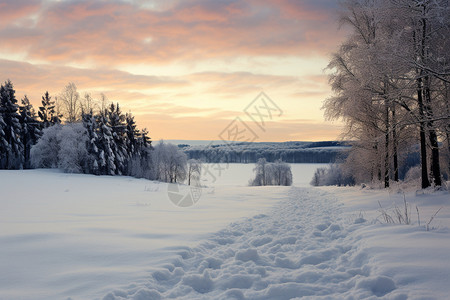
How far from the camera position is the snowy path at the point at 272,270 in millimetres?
3240

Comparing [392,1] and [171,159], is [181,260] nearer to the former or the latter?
[392,1]

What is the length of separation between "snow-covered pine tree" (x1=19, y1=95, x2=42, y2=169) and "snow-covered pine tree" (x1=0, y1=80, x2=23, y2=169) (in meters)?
2.22

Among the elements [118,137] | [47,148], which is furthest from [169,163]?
[47,148]

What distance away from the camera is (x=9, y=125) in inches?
1612

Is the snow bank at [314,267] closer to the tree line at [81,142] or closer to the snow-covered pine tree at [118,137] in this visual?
the tree line at [81,142]

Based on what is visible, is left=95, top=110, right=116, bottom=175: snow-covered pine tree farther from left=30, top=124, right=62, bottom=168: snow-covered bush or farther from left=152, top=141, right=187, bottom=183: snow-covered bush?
left=152, top=141, right=187, bottom=183: snow-covered bush

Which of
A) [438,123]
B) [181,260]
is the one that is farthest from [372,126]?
[181,260]

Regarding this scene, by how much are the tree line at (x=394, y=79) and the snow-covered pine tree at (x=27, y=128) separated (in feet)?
156

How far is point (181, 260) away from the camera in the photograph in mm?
4340

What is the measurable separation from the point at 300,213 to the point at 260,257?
15.9 ft

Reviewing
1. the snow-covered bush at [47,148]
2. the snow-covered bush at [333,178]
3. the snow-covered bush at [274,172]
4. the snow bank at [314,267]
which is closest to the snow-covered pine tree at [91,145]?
the snow-covered bush at [47,148]

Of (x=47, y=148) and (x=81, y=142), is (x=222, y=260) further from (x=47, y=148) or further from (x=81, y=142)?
(x=47, y=148)

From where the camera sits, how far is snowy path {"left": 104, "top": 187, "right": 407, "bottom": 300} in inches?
128

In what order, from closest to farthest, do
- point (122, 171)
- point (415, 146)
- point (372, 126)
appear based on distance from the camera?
point (372, 126) → point (415, 146) → point (122, 171)
